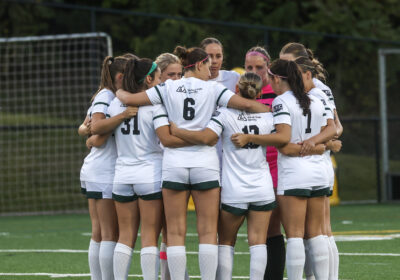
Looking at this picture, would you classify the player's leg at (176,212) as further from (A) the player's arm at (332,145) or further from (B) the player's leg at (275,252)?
(A) the player's arm at (332,145)

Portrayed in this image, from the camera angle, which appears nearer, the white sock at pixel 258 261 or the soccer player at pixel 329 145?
the white sock at pixel 258 261

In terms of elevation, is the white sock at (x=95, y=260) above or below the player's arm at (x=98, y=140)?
below

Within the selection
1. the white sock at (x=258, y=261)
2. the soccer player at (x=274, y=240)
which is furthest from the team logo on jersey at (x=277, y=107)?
A: the white sock at (x=258, y=261)

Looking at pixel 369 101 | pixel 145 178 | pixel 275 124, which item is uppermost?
pixel 369 101

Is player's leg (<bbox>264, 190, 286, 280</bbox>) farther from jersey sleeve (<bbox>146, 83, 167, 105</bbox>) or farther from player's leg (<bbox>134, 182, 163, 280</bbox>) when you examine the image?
jersey sleeve (<bbox>146, 83, 167, 105</bbox>)

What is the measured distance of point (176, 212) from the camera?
604cm

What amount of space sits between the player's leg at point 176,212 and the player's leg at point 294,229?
773 millimetres

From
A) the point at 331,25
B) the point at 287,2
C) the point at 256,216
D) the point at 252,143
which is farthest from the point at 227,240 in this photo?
the point at 287,2

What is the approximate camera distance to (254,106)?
6000 mm

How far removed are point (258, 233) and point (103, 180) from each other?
1339mm

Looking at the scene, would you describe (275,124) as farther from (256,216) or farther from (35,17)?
(35,17)

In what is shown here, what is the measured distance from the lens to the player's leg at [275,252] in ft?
21.6

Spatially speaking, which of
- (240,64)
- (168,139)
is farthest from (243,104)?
(240,64)

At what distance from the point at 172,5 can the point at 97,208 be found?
17.9 m
